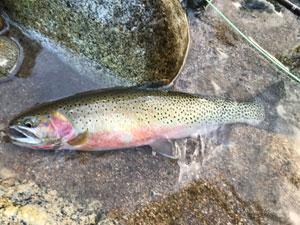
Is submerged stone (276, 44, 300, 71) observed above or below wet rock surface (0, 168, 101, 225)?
above

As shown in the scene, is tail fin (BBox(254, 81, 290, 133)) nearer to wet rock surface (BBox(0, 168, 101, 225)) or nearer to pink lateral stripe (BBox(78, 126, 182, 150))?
pink lateral stripe (BBox(78, 126, 182, 150))

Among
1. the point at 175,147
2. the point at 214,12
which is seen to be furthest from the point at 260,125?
the point at 214,12

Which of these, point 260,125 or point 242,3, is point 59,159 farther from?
point 242,3

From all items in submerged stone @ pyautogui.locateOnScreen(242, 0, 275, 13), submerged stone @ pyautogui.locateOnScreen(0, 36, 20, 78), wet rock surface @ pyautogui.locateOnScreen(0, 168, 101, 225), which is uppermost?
submerged stone @ pyautogui.locateOnScreen(242, 0, 275, 13)

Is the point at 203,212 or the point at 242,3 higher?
the point at 242,3

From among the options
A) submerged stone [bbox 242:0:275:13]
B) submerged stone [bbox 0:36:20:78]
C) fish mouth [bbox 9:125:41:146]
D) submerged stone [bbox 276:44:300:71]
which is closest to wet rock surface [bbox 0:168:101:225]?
fish mouth [bbox 9:125:41:146]

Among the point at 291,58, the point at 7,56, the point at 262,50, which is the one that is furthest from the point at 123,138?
the point at 291,58
